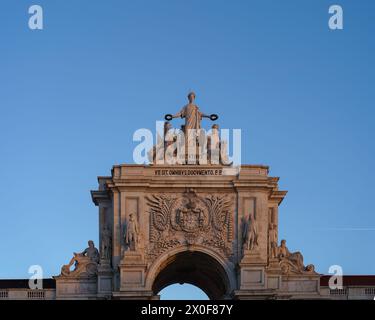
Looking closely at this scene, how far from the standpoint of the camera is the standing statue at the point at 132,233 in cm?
6253

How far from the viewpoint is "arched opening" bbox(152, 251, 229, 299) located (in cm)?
6359

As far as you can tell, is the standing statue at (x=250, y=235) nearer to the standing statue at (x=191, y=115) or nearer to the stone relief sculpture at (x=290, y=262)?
the stone relief sculpture at (x=290, y=262)

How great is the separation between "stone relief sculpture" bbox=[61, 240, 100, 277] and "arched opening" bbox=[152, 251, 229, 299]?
10.5 ft

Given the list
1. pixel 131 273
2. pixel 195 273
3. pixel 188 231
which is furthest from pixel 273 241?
pixel 131 273

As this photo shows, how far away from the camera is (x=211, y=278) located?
6700 cm

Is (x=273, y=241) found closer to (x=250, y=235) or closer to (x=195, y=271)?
(x=250, y=235)

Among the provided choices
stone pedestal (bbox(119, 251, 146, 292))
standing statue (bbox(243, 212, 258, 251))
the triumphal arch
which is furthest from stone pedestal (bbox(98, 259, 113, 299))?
standing statue (bbox(243, 212, 258, 251))

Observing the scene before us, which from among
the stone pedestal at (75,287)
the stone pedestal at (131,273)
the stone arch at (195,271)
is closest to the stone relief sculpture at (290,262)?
the stone arch at (195,271)

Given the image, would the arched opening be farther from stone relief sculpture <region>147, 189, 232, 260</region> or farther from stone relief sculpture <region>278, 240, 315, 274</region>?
stone relief sculpture <region>278, 240, 315, 274</region>

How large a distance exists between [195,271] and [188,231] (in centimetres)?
470

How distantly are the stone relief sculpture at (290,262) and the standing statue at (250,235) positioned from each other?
6.56ft
